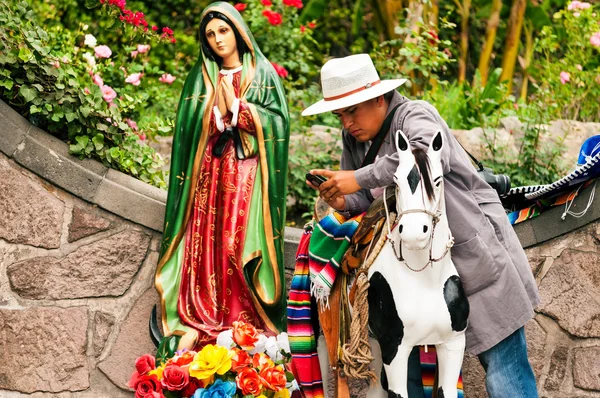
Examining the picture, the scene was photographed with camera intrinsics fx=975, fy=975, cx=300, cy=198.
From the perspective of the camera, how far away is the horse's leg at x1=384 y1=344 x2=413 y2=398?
4059 mm

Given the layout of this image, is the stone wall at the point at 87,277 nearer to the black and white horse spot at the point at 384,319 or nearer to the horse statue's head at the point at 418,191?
the black and white horse spot at the point at 384,319

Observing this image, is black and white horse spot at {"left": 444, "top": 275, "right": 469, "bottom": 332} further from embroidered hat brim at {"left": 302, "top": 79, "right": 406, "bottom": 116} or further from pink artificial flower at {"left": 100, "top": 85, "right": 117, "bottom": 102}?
pink artificial flower at {"left": 100, "top": 85, "right": 117, "bottom": 102}

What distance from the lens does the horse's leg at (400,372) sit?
4.06m

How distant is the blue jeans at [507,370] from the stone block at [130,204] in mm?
2110

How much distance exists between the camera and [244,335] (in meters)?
4.85

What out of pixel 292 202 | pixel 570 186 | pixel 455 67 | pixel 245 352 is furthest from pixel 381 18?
pixel 245 352

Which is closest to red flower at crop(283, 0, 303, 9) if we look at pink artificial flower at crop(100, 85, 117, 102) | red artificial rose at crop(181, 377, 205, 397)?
pink artificial flower at crop(100, 85, 117, 102)

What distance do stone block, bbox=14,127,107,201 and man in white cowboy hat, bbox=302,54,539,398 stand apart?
174 centimetres

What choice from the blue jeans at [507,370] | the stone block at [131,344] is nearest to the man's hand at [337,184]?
the blue jeans at [507,370]

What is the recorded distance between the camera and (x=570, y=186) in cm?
520

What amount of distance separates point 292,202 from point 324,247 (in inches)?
111

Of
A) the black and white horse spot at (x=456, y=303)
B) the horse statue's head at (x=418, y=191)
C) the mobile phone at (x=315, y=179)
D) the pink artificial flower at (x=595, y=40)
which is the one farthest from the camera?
the pink artificial flower at (x=595, y=40)

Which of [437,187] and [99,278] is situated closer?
[437,187]

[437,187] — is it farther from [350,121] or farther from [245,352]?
[245,352]
